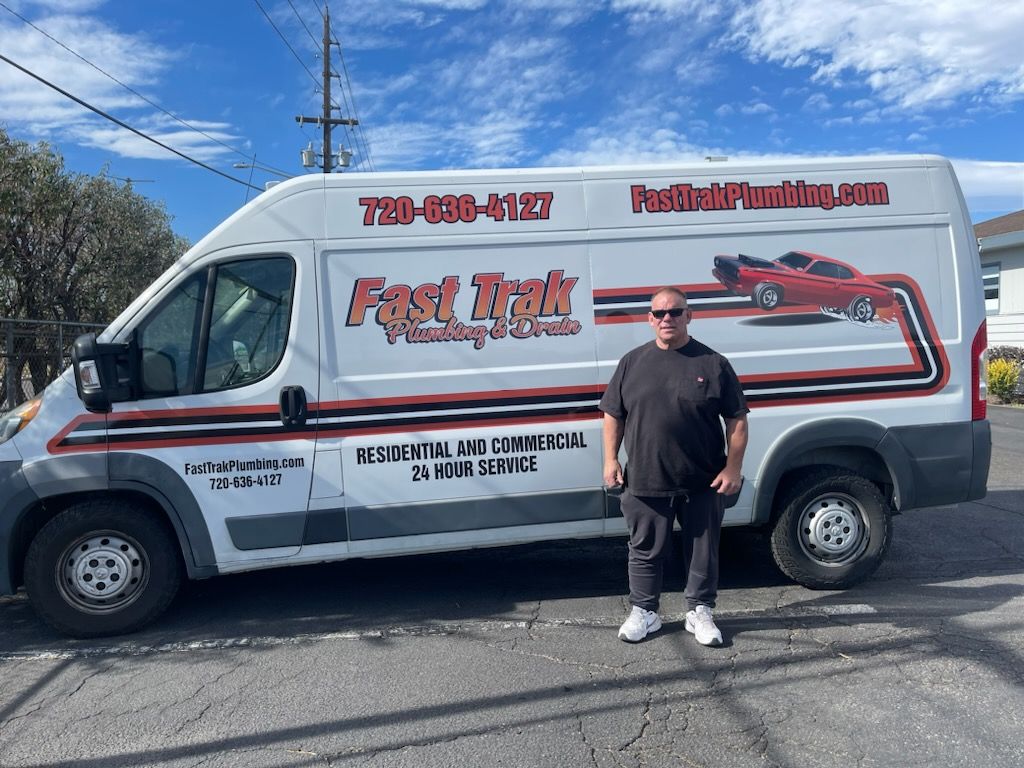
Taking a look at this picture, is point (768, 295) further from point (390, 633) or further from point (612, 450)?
point (390, 633)

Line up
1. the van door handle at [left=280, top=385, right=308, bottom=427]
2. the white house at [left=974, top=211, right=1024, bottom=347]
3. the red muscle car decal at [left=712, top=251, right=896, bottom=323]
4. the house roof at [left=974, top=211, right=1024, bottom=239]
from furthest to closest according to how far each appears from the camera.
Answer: the house roof at [left=974, top=211, right=1024, bottom=239] → the white house at [left=974, top=211, right=1024, bottom=347] → the red muscle car decal at [left=712, top=251, right=896, bottom=323] → the van door handle at [left=280, top=385, right=308, bottom=427]

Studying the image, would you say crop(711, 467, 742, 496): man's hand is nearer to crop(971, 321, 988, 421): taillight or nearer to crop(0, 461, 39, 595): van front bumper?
crop(971, 321, 988, 421): taillight

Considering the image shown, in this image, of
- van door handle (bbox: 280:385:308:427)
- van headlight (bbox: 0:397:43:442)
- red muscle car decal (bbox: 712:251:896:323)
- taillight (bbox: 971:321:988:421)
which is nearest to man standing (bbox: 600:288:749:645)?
red muscle car decal (bbox: 712:251:896:323)

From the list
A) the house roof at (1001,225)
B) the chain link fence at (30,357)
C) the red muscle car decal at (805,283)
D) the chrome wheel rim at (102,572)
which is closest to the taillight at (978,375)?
the red muscle car decal at (805,283)

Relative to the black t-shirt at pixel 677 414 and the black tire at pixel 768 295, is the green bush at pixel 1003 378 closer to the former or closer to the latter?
the black tire at pixel 768 295

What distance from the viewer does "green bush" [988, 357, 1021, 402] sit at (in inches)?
675

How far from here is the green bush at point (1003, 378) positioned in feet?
56.2

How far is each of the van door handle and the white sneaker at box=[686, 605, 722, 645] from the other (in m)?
2.42

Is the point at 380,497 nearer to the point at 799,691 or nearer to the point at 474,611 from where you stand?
the point at 474,611

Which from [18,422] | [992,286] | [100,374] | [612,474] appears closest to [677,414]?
[612,474]

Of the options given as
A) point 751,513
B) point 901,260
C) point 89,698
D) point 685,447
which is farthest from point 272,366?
point 901,260

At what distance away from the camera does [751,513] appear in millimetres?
4969

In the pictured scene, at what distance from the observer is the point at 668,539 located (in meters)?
4.34

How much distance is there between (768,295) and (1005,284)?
19.6 metres
